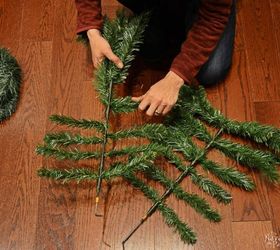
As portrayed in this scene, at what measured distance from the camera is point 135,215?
3.43 feet

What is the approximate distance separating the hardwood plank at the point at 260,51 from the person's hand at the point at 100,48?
45 cm

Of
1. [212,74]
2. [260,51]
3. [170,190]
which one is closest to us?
[170,190]

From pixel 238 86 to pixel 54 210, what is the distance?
65 cm

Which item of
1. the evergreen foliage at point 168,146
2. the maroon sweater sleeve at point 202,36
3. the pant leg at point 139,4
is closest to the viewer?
the maroon sweater sleeve at point 202,36

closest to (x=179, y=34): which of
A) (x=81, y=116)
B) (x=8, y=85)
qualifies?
(x=81, y=116)

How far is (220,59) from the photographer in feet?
3.74

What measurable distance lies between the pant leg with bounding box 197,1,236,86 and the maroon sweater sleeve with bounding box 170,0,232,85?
0.19 meters

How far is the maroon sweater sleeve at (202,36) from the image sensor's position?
886 millimetres

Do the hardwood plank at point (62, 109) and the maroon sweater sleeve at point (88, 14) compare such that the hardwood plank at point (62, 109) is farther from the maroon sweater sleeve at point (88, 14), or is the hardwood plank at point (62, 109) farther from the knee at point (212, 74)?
the knee at point (212, 74)

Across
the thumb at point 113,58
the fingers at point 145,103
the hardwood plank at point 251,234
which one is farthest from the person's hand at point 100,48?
the hardwood plank at point 251,234

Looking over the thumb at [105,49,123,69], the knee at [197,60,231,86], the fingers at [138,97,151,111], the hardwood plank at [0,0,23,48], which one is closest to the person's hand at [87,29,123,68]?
the thumb at [105,49,123,69]

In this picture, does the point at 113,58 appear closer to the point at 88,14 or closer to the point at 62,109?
the point at 88,14

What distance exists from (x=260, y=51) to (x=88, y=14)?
57 cm

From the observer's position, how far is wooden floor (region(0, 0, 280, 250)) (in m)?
1.03
